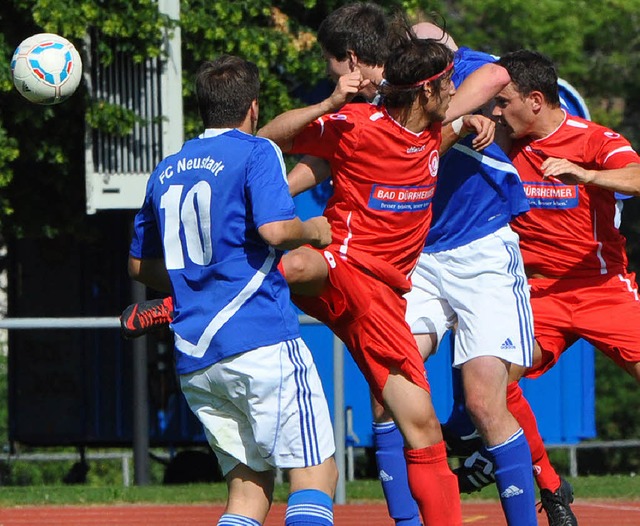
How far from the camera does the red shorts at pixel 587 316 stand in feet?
22.7

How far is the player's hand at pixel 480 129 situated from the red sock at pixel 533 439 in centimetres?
123

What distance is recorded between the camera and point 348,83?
5.71 meters

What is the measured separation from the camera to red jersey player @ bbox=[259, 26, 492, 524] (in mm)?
5820

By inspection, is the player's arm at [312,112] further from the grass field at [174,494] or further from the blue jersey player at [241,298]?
the grass field at [174,494]

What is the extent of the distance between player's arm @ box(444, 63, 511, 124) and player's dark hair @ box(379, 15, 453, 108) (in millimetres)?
216

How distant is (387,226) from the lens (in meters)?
5.99

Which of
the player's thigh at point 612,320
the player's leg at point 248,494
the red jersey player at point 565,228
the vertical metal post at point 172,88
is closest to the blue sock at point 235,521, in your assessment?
the player's leg at point 248,494

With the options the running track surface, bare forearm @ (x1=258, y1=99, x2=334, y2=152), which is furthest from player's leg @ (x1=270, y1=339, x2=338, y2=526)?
the running track surface

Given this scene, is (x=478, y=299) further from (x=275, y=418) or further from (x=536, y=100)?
(x=275, y=418)

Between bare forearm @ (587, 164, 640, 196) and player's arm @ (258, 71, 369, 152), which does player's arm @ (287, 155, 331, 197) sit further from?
bare forearm @ (587, 164, 640, 196)

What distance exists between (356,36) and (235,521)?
88.9 inches

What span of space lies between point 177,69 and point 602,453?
9.12m

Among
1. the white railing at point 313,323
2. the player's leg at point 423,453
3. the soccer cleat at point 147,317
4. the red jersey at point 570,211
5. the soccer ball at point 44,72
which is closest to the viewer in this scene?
the soccer cleat at point 147,317

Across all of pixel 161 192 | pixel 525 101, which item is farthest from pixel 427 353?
pixel 161 192
